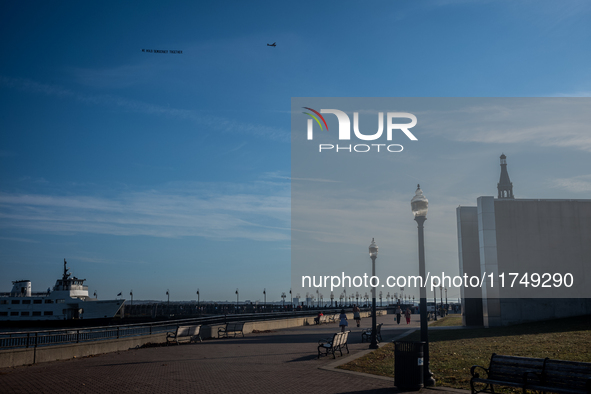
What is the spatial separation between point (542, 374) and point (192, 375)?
924 centimetres

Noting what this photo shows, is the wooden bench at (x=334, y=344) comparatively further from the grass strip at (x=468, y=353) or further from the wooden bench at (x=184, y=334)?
the wooden bench at (x=184, y=334)

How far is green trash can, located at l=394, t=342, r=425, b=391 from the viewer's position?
11.6 metres

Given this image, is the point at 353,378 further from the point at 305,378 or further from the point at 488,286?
the point at 488,286

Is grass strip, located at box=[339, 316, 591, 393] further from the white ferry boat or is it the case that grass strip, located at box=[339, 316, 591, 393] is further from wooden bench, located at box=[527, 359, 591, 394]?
the white ferry boat

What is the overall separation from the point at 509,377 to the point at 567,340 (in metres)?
13.7

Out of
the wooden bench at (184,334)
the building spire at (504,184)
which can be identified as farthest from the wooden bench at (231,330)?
the building spire at (504,184)

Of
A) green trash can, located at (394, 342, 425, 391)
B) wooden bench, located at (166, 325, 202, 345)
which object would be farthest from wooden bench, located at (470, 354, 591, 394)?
wooden bench, located at (166, 325, 202, 345)

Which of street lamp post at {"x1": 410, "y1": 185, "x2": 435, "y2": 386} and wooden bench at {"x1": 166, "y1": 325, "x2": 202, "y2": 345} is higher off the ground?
street lamp post at {"x1": 410, "y1": 185, "x2": 435, "y2": 386}

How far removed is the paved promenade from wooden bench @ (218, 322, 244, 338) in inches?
333

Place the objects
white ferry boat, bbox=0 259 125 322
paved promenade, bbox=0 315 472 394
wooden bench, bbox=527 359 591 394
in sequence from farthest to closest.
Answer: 1. white ferry boat, bbox=0 259 125 322
2. paved promenade, bbox=0 315 472 394
3. wooden bench, bbox=527 359 591 394

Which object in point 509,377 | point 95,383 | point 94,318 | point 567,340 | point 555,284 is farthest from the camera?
point 94,318

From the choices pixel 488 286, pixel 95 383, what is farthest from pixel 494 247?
pixel 95 383

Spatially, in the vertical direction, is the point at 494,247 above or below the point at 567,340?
above

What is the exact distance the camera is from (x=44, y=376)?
13.7 metres
